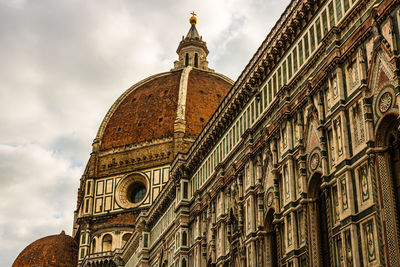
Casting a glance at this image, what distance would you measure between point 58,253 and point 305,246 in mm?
62536

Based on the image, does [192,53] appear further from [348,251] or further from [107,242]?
[348,251]

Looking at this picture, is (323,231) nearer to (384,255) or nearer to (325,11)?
(384,255)

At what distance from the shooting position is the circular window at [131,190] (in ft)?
268

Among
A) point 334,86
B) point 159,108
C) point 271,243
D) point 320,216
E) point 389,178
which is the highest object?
point 159,108

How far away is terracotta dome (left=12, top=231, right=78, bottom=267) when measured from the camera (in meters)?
82.8

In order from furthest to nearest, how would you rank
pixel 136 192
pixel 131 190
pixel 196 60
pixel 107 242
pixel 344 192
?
pixel 196 60
pixel 136 192
pixel 131 190
pixel 107 242
pixel 344 192

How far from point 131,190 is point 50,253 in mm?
13210

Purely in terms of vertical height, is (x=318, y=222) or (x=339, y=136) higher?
(x=339, y=136)

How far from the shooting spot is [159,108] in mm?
89188

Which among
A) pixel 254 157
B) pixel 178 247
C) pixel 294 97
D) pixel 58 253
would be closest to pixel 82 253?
pixel 58 253

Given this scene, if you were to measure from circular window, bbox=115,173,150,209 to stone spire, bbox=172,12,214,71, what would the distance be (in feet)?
80.6

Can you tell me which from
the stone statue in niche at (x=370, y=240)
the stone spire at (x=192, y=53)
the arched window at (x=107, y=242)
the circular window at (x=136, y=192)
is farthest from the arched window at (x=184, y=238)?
the stone spire at (x=192, y=53)

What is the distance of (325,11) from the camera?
28203 millimetres

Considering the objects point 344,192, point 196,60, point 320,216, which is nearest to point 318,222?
point 320,216
